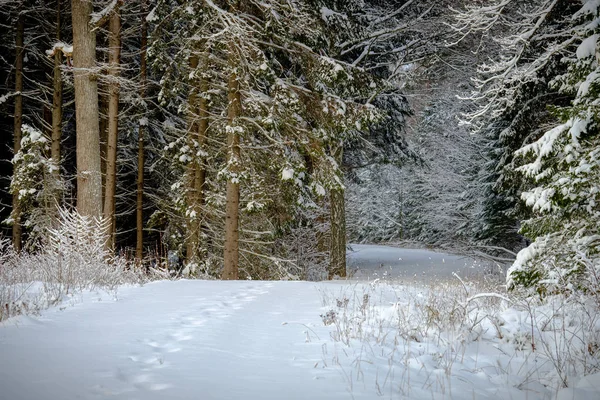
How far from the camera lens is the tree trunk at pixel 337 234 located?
12554 mm

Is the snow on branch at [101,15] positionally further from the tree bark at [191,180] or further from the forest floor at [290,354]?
the forest floor at [290,354]

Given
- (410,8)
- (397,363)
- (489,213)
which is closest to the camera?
(397,363)

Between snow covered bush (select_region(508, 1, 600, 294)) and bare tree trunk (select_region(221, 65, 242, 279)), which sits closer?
snow covered bush (select_region(508, 1, 600, 294))

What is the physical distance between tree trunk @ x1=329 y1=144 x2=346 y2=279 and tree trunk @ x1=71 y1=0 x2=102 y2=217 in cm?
688

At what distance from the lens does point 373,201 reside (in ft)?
138

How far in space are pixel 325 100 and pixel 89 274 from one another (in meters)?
6.67

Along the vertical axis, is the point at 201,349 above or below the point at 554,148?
below

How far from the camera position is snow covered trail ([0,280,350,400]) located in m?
2.22

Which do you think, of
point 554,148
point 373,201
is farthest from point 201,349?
point 373,201

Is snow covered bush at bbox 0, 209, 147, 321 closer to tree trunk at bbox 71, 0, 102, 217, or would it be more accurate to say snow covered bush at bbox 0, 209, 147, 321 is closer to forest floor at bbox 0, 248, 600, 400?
forest floor at bbox 0, 248, 600, 400

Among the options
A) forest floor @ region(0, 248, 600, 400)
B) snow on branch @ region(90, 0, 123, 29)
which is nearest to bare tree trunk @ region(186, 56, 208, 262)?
snow on branch @ region(90, 0, 123, 29)

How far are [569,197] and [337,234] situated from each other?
876 centimetres

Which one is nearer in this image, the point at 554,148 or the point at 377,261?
the point at 554,148

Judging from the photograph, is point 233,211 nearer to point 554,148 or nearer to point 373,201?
point 554,148
